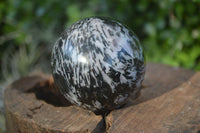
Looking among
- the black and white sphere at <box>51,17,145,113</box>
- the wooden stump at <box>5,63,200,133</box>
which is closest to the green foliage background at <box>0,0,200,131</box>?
the wooden stump at <box>5,63,200,133</box>

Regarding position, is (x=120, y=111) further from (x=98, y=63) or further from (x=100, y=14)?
(x=100, y=14)

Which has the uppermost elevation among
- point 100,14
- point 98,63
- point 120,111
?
point 100,14

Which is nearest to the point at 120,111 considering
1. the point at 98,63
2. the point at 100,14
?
the point at 98,63

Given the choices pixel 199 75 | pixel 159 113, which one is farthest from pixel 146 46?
pixel 159 113

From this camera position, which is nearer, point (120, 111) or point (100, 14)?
point (120, 111)

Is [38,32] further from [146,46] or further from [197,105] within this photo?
[197,105]

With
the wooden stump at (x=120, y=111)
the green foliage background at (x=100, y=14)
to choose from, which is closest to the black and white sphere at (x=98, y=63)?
the wooden stump at (x=120, y=111)

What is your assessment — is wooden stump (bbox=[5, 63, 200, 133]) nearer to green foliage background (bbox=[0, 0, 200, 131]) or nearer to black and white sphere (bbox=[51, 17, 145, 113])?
black and white sphere (bbox=[51, 17, 145, 113])
